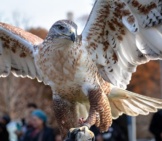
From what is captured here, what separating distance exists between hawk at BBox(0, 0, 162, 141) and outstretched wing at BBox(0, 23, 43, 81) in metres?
0.01

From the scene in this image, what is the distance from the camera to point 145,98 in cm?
827

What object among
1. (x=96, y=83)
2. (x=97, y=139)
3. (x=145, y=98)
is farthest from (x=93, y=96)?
(x=97, y=139)

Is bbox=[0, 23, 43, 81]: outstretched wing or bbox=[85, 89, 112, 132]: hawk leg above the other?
bbox=[0, 23, 43, 81]: outstretched wing

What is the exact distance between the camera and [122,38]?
24.5ft

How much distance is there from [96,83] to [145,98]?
124 centimetres

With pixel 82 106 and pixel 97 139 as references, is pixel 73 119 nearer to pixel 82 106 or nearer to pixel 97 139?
pixel 82 106

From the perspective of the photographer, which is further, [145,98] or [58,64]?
[145,98]

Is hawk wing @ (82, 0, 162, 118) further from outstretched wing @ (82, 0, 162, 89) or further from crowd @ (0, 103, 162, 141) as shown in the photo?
crowd @ (0, 103, 162, 141)

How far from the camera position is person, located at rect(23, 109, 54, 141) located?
987 centimetres

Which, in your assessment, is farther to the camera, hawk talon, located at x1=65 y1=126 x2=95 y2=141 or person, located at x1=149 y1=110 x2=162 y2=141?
person, located at x1=149 y1=110 x2=162 y2=141

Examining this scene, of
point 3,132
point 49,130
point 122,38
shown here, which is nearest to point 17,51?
point 122,38

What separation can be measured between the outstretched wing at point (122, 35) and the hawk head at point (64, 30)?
0.39 m

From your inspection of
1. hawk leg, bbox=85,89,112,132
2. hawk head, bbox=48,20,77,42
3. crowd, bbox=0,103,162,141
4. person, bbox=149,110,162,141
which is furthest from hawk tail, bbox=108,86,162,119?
person, bbox=149,110,162,141

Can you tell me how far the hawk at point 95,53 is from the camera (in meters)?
6.95
